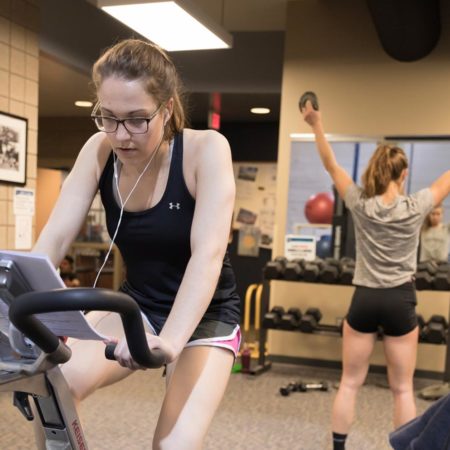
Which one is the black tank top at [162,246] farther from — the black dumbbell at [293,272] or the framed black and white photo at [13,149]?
the black dumbbell at [293,272]

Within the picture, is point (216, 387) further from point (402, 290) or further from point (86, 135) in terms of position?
point (86, 135)

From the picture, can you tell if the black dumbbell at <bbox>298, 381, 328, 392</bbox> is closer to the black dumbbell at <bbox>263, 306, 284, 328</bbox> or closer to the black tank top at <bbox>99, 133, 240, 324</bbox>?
the black dumbbell at <bbox>263, 306, 284, 328</bbox>

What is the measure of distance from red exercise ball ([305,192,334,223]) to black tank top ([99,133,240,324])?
3.19 metres

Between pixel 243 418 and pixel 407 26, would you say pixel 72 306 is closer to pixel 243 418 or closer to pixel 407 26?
pixel 243 418

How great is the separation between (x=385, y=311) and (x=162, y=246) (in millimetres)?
1381

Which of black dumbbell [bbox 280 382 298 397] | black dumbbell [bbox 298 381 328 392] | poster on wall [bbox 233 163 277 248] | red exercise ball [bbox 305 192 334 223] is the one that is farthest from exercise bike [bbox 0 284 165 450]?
poster on wall [bbox 233 163 277 248]

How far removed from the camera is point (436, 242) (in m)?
4.40

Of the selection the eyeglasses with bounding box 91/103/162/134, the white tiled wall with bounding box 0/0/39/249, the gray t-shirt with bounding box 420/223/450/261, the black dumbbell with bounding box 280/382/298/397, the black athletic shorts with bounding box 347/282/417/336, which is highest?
the white tiled wall with bounding box 0/0/39/249

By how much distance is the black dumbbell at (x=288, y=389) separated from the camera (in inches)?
149

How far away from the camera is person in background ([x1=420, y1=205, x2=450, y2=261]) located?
436cm

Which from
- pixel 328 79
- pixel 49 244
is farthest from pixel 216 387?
pixel 328 79

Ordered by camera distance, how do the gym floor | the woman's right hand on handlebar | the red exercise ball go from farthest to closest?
the red exercise ball, the gym floor, the woman's right hand on handlebar

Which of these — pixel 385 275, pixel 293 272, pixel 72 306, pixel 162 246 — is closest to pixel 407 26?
pixel 293 272

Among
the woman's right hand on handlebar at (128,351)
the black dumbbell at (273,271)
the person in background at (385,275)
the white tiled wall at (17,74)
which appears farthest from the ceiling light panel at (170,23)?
the woman's right hand on handlebar at (128,351)
